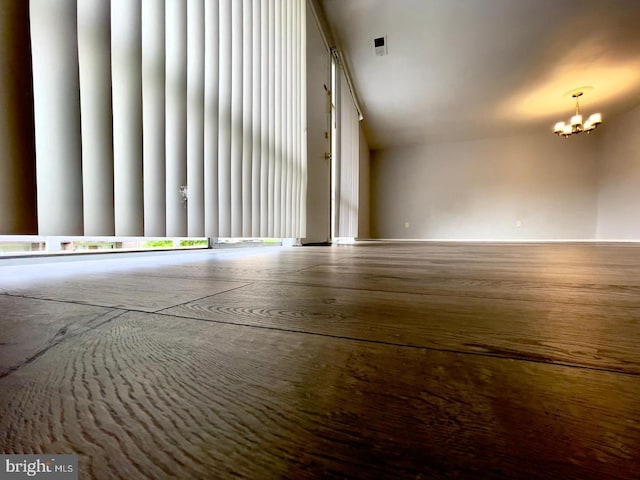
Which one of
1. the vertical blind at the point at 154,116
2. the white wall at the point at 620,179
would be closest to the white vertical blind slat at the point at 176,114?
the vertical blind at the point at 154,116

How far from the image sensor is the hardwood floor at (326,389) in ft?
0.48

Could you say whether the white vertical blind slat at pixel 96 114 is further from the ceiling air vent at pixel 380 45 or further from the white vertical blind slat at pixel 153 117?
the ceiling air vent at pixel 380 45

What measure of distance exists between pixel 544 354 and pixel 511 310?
0.17 metres

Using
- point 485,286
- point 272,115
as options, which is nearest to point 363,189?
point 272,115

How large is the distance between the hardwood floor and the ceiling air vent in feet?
10.8

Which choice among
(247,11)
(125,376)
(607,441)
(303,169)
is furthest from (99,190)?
(303,169)

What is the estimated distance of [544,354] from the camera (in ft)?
0.88

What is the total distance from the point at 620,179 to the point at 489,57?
340 cm

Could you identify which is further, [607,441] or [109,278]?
[109,278]

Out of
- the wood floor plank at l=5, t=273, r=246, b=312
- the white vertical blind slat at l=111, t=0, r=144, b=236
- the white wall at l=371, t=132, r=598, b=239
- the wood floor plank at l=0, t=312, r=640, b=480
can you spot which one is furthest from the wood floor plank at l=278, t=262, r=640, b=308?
the white wall at l=371, t=132, r=598, b=239

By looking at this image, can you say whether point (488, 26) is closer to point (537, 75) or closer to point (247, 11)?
point (537, 75)

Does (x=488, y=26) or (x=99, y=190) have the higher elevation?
(x=488, y=26)

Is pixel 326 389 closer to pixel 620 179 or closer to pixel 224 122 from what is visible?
pixel 224 122

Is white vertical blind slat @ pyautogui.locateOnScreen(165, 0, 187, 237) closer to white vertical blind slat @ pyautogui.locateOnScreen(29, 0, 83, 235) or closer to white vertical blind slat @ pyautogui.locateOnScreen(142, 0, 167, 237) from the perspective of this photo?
white vertical blind slat @ pyautogui.locateOnScreen(142, 0, 167, 237)
